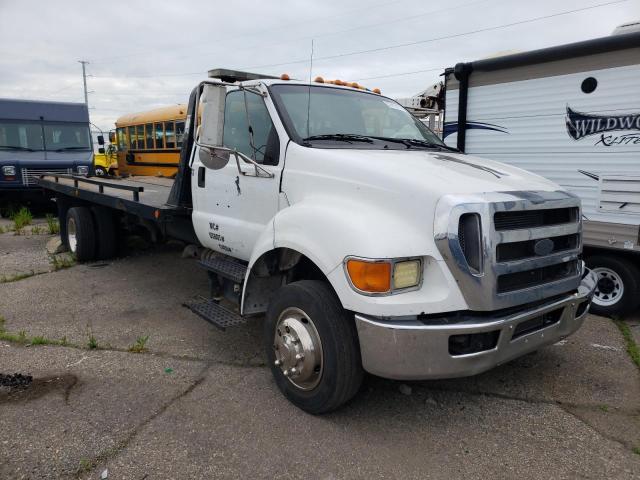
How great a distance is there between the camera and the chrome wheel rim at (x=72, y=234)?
766 cm

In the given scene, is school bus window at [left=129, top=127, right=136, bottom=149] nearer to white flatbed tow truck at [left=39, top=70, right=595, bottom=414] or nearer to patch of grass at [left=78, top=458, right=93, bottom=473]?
white flatbed tow truck at [left=39, top=70, right=595, bottom=414]

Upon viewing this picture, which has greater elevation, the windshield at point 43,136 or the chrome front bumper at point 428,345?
the windshield at point 43,136

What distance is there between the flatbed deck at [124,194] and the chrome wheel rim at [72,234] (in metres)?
0.45

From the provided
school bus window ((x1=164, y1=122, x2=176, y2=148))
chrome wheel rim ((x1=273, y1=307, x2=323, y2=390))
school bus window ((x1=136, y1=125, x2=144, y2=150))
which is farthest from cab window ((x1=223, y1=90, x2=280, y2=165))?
school bus window ((x1=136, y1=125, x2=144, y2=150))

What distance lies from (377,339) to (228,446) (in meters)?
1.14

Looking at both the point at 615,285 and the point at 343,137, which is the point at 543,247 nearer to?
the point at 343,137

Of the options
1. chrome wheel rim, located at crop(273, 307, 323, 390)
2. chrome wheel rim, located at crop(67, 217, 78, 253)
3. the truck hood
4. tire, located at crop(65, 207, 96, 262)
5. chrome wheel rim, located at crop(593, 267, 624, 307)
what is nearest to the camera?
the truck hood

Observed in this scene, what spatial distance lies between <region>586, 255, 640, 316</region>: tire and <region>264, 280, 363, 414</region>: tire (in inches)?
135

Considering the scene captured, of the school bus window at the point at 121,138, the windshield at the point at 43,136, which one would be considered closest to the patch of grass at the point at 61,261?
the windshield at the point at 43,136

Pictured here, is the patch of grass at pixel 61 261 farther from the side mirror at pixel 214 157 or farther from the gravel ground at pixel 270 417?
the side mirror at pixel 214 157

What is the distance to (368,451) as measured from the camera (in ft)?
9.80

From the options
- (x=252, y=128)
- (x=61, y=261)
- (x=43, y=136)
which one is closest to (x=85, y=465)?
(x=252, y=128)

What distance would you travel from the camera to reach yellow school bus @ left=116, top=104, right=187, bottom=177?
14.1 m

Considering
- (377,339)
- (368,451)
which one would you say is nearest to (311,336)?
(377,339)
